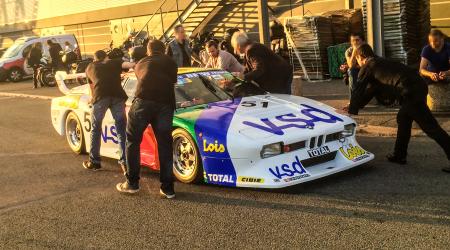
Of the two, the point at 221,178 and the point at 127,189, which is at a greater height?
the point at 221,178

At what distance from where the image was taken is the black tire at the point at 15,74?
25.3m

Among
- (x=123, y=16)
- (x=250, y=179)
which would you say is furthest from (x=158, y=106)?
(x=123, y=16)

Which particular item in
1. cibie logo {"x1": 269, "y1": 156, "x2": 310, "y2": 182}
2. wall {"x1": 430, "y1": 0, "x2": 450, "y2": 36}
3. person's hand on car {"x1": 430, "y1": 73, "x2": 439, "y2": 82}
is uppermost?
wall {"x1": 430, "y1": 0, "x2": 450, "y2": 36}

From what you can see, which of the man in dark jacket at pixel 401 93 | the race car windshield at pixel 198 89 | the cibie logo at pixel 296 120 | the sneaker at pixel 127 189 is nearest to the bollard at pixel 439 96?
the man in dark jacket at pixel 401 93

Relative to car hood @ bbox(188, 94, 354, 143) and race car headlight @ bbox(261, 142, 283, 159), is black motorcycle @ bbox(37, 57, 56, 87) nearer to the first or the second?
car hood @ bbox(188, 94, 354, 143)

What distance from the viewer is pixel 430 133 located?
245 inches

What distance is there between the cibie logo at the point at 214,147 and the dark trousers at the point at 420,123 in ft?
7.26

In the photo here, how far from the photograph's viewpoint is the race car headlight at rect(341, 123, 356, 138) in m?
6.18

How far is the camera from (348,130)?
6273 millimetres

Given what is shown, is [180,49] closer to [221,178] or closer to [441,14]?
[221,178]

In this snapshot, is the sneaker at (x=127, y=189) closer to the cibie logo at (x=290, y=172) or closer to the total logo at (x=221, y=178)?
the total logo at (x=221, y=178)

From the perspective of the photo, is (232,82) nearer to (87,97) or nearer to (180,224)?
(87,97)

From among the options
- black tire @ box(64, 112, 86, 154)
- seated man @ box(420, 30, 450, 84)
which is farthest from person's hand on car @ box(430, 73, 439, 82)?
black tire @ box(64, 112, 86, 154)

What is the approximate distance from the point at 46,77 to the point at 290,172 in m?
17.9
